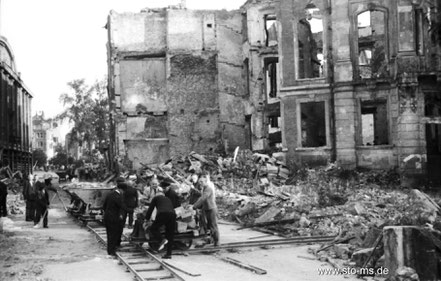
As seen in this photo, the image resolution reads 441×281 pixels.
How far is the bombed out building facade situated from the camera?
74.3ft

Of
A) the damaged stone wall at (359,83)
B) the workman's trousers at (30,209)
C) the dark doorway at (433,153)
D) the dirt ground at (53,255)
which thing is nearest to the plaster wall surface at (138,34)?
the damaged stone wall at (359,83)

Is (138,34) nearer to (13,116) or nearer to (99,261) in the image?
(13,116)

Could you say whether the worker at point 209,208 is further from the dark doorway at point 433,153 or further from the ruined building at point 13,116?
the ruined building at point 13,116

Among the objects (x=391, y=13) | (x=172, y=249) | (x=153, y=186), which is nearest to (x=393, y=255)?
(x=172, y=249)

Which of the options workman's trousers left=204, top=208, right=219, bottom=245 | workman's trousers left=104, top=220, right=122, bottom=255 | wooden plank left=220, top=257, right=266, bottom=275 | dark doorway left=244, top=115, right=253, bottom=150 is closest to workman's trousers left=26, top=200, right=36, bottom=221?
workman's trousers left=104, top=220, right=122, bottom=255

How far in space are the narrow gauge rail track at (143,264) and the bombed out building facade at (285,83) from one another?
569 inches

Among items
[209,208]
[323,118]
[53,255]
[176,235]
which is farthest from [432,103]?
[53,255]

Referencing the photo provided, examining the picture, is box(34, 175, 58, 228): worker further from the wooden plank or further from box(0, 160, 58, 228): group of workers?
the wooden plank

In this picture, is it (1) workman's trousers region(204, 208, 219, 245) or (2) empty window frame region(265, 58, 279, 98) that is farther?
(2) empty window frame region(265, 58, 279, 98)

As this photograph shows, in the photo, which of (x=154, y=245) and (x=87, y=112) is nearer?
(x=154, y=245)

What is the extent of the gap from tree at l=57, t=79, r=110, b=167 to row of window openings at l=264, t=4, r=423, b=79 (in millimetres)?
22886

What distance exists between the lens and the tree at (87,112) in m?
50.9

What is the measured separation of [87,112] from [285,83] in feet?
102

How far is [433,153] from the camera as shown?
24156 mm
